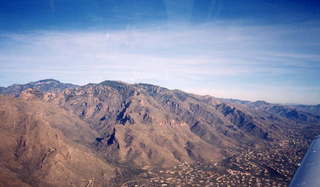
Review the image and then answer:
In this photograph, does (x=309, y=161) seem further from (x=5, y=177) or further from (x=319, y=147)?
(x=5, y=177)

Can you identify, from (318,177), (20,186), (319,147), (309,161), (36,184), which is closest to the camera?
(318,177)

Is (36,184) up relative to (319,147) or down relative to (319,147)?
down


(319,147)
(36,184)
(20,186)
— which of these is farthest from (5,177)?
(319,147)

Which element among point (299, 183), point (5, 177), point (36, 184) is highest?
point (299, 183)

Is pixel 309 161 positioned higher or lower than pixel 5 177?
higher

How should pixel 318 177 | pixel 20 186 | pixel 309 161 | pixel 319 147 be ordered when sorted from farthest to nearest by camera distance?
pixel 20 186
pixel 319 147
pixel 309 161
pixel 318 177

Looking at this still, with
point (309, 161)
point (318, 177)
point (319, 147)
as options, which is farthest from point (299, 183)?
point (319, 147)

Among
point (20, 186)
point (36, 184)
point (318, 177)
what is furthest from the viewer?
point (36, 184)

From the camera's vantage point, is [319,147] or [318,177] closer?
[318,177]

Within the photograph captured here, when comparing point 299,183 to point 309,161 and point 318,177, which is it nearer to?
point 318,177
